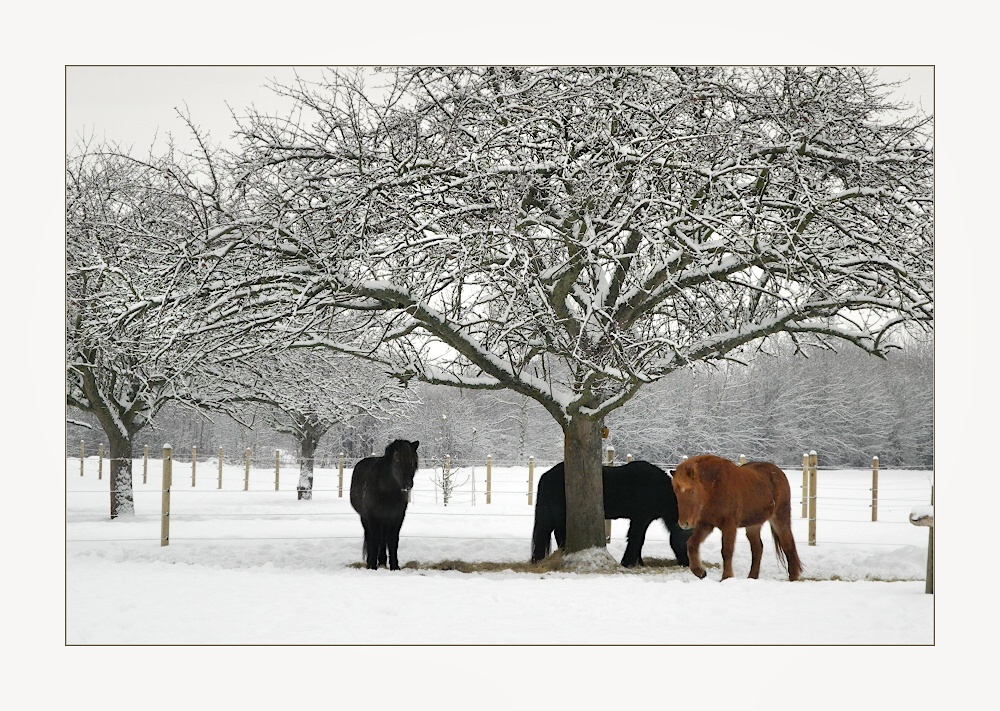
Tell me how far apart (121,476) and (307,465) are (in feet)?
18.9

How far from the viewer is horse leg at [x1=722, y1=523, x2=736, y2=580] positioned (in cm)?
802

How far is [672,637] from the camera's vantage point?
20.9 ft

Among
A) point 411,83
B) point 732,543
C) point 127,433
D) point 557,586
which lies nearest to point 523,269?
point 411,83

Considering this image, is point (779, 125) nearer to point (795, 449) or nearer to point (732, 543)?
point (732, 543)

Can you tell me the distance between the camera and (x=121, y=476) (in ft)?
47.9

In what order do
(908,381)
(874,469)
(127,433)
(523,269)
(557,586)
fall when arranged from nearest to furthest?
(523,269) → (557,586) → (127,433) → (874,469) → (908,381)

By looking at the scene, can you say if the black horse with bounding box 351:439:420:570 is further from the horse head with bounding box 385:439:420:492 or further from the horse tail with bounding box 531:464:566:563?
the horse tail with bounding box 531:464:566:563

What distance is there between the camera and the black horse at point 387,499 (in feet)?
30.0

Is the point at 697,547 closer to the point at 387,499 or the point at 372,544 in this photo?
the point at 387,499

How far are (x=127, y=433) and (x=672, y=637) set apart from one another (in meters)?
11.5

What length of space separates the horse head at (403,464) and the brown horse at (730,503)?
2896 mm

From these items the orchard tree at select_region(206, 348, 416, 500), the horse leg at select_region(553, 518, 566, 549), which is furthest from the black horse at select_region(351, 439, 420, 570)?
the orchard tree at select_region(206, 348, 416, 500)

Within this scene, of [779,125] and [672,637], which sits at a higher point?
[779,125]

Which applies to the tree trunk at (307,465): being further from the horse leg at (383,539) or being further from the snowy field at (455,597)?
the horse leg at (383,539)
